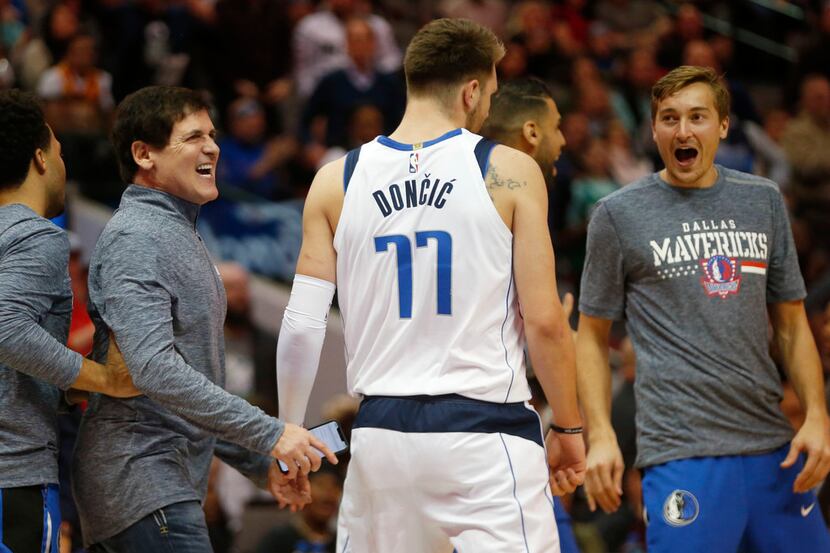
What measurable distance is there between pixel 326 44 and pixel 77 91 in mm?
2673

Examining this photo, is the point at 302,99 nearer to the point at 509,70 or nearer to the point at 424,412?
the point at 509,70

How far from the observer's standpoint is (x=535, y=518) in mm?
3797

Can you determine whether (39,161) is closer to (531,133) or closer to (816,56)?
(531,133)

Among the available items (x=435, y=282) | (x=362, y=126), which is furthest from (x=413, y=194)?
(x=362, y=126)

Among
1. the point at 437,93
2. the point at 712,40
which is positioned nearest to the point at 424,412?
the point at 437,93

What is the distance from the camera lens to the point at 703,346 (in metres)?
4.63

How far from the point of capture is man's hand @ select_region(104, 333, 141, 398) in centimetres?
399

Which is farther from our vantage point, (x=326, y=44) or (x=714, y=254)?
(x=326, y=44)

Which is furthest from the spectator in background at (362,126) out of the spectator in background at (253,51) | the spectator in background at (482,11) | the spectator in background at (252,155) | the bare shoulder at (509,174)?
the bare shoulder at (509,174)

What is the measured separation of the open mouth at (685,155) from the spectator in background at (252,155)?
629cm

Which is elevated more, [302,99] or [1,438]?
[302,99]

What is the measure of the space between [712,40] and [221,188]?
6.96 m

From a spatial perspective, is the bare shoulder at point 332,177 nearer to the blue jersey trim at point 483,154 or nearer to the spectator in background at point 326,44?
the blue jersey trim at point 483,154

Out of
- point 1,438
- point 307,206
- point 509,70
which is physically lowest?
point 1,438
